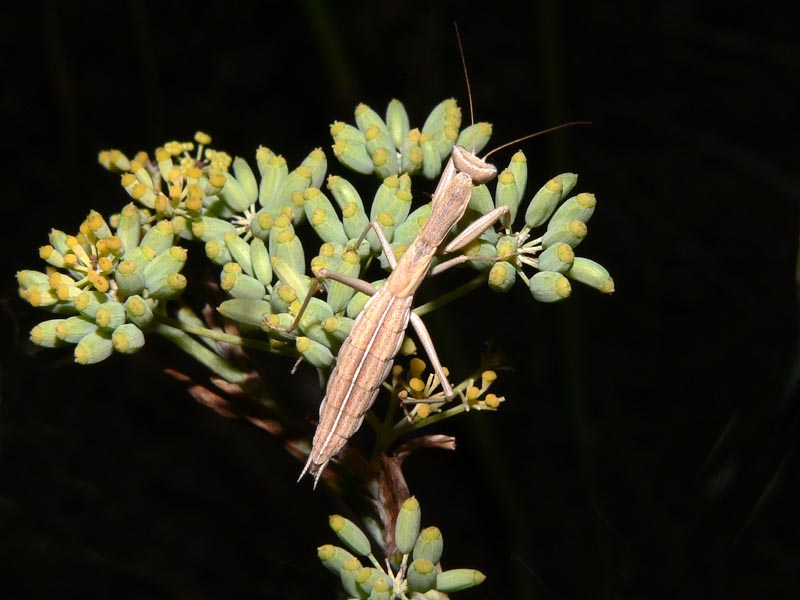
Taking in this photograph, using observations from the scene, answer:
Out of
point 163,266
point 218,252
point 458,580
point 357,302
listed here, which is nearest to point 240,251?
point 218,252

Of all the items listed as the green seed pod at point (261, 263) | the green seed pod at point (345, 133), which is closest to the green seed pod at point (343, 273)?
the green seed pod at point (261, 263)

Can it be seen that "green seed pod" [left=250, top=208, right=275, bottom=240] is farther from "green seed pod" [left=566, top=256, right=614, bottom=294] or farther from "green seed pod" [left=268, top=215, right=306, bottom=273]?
"green seed pod" [left=566, top=256, right=614, bottom=294]

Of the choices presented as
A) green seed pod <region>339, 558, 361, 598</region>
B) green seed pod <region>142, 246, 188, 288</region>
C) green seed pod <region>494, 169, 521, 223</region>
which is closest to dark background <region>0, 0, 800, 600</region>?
green seed pod <region>494, 169, 521, 223</region>

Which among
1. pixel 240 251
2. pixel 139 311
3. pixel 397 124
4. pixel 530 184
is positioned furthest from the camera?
pixel 530 184

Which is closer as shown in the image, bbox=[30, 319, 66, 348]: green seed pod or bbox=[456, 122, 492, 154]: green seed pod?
bbox=[30, 319, 66, 348]: green seed pod

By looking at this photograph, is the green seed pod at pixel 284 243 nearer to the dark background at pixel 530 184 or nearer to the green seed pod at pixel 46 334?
the green seed pod at pixel 46 334

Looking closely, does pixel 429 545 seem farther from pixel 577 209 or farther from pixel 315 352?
pixel 577 209

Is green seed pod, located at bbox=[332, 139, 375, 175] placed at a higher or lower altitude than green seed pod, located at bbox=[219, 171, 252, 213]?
higher
